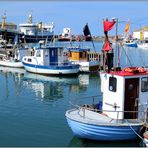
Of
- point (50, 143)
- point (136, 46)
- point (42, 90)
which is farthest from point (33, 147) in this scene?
point (136, 46)

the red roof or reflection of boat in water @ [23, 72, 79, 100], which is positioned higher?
the red roof

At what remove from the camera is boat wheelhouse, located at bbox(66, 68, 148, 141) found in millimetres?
15641

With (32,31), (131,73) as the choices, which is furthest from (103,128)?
(32,31)

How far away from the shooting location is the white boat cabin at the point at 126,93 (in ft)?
52.4

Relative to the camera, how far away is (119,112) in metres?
16.0

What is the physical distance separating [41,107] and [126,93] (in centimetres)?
946

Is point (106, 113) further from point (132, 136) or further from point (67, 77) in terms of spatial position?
point (67, 77)

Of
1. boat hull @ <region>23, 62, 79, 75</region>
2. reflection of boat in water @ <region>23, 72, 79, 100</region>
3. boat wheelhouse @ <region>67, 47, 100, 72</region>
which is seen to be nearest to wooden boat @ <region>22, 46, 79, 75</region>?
boat hull @ <region>23, 62, 79, 75</region>

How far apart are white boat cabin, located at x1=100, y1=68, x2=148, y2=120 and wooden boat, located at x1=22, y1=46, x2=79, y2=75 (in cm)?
2374

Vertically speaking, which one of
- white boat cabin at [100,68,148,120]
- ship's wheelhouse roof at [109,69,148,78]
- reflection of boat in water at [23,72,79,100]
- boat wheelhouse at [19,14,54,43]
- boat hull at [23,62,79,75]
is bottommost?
reflection of boat in water at [23,72,79,100]

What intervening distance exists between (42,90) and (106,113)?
51.6ft

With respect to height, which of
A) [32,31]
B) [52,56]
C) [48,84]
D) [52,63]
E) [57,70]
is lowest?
[48,84]

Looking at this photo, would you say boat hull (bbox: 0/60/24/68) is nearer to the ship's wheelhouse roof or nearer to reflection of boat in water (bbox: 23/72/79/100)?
reflection of boat in water (bbox: 23/72/79/100)

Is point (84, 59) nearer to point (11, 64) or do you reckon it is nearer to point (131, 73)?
point (11, 64)
